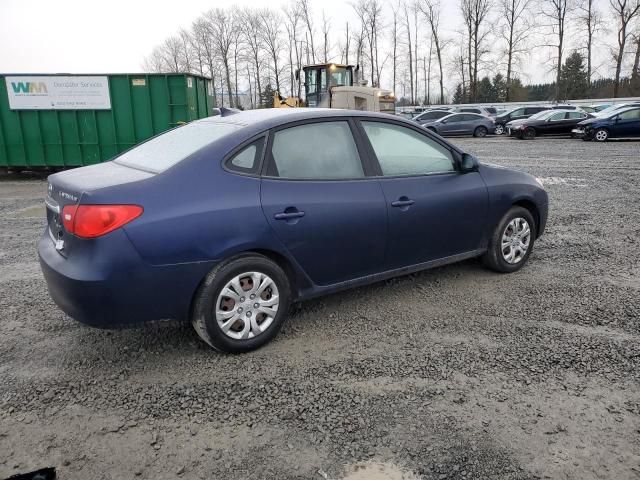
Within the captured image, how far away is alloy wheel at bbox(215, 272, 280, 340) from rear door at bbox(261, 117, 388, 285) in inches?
12.2

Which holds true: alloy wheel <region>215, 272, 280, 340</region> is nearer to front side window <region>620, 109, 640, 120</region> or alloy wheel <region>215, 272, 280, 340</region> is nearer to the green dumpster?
the green dumpster

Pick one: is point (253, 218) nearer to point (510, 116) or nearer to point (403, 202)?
point (403, 202)

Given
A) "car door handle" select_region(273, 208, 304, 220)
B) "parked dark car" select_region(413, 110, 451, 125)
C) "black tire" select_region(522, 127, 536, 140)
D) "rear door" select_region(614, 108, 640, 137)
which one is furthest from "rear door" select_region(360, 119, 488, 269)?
"parked dark car" select_region(413, 110, 451, 125)

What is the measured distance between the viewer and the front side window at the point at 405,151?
4.04 m

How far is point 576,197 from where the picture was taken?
8906 mm

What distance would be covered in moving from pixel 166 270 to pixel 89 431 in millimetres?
959

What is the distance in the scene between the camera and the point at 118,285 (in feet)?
9.78

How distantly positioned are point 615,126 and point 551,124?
Result: 116 inches

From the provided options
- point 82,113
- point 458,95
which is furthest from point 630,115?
point 458,95

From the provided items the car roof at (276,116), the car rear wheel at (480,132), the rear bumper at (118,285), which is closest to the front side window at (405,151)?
the car roof at (276,116)

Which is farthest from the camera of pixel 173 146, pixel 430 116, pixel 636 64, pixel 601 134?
pixel 636 64

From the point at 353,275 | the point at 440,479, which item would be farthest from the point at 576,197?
the point at 440,479

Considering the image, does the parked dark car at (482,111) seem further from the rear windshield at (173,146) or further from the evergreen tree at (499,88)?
the rear windshield at (173,146)

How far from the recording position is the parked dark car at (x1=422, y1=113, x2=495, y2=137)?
2641 cm
